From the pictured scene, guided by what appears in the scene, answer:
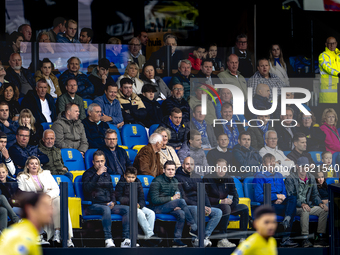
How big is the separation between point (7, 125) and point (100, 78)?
6.15ft

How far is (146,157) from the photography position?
8180mm

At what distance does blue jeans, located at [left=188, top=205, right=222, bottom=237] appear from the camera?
23.5 feet

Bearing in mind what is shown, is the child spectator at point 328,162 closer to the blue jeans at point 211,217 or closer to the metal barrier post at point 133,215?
the blue jeans at point 211,217

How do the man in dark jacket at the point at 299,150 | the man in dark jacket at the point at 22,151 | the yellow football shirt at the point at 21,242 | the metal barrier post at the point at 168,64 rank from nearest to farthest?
the yellow football shirt at the point at 21,242, the man in dark jacket at the point at 22,151, the man in dark jacket at the point at 299,150, the metal barrier post at the point at 168,64

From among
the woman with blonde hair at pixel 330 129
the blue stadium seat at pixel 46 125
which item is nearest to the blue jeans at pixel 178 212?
the blue stadium seat at pixel 46 125

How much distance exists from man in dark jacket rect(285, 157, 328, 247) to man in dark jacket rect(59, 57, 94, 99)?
3836 millimetres

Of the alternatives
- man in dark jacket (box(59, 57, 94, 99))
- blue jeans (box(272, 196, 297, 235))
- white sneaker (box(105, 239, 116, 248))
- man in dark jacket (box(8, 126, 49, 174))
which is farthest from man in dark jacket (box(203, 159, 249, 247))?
man in dark jacket (box(59, 57, 94, 99))

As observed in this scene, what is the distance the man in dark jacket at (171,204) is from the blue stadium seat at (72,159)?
5.11ft

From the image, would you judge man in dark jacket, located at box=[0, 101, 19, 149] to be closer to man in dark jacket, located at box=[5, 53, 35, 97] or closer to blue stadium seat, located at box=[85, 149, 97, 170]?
man in dark jacket, located at box=[5, 53, 35, 97]

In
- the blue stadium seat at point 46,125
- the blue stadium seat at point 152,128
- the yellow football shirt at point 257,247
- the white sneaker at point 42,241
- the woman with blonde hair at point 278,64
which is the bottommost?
the white sneaker at point 42,241

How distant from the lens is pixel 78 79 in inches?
367

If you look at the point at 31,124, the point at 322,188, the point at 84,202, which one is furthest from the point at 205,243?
the point at 31,124

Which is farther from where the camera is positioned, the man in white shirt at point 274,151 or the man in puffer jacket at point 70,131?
the man in puffer jacket at point 70,131

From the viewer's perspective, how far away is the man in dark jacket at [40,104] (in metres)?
8.73
